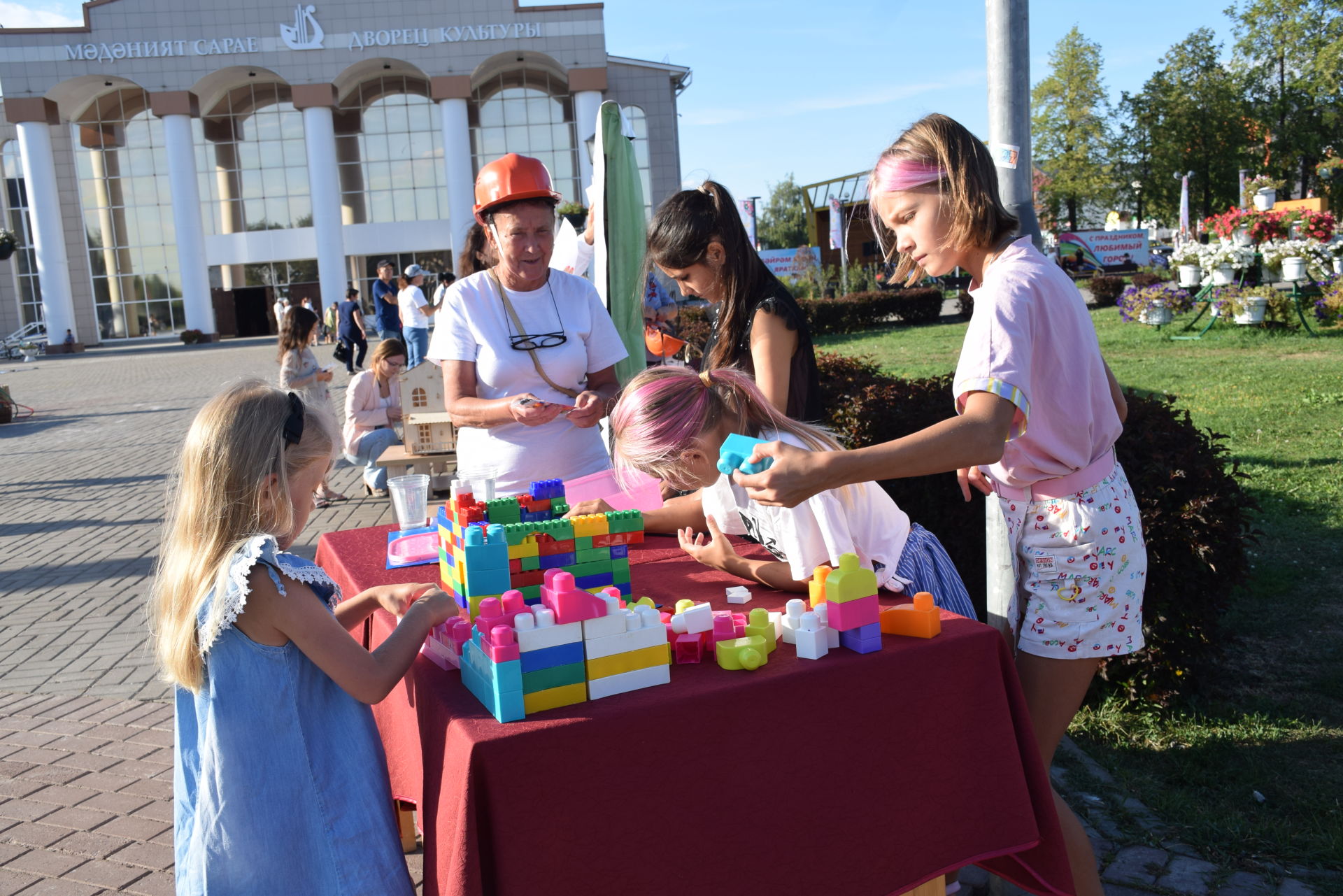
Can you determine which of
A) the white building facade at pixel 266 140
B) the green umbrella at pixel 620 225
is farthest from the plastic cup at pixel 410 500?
the white building facade at pixel 266 140

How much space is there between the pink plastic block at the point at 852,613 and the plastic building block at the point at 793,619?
0.05 metres

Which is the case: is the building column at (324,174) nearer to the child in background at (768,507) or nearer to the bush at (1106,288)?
the bush at (1106,288)

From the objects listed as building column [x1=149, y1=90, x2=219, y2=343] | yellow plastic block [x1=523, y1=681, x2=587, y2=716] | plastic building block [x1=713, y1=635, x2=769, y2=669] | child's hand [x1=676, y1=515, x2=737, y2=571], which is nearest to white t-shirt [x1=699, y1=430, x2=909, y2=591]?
child's hand [x1=676, y1=515, x2=737, y2=571]

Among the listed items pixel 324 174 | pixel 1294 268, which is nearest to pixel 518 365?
pixel 1294 268

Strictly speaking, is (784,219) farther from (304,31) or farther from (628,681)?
(628,681)

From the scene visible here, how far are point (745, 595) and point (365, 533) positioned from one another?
1.42 metres

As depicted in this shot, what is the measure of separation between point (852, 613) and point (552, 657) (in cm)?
53

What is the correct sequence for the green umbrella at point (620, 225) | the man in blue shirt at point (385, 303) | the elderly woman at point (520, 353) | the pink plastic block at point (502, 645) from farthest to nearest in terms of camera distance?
the man in blue shirt at point (385, 303) < the green umbrella at point (620, 225) < the elderly woman at point (520, 353) < the pink plastic block at point (502, 645)

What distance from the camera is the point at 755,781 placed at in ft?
5.26

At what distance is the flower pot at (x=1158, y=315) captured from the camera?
14.5 m

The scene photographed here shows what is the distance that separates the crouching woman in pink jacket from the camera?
7.87 metres

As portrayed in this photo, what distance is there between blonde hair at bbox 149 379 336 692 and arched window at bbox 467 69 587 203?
115ft

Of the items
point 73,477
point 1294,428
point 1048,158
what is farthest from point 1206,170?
point 73,477

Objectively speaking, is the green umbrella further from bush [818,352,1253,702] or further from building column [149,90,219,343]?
building column [149,90,219,343]
